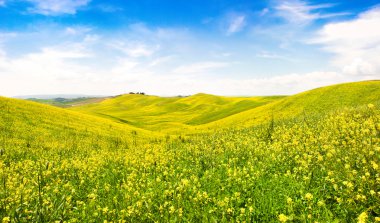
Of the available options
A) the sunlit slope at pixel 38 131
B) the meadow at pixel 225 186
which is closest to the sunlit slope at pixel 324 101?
the sunlit slope at pixel 38 131

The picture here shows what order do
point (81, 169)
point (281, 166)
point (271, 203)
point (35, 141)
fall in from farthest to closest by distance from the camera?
→ point (35, 141) < point (81, 169) < point (281, 166) < point (271, 203)

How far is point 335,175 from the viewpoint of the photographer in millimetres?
7355

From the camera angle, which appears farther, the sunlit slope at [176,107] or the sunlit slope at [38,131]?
the sunlit slope at [176,107]

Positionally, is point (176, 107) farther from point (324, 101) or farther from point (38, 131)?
point (38, 131)

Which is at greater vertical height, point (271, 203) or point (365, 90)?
point (365, 90)

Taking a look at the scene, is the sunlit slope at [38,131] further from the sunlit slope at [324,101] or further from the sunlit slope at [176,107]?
the sunlit slope at [176,107]

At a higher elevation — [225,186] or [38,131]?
[225,186]

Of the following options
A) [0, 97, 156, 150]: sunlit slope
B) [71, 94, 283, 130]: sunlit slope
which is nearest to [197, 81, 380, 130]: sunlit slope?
[0, 97, 156, 150]: sunlit slope

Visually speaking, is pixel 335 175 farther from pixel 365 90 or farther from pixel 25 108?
pixel 365 90

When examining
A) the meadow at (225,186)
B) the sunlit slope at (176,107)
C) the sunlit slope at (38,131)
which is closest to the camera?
the meadow at (225,186)

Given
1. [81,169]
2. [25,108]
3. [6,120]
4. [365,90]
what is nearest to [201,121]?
[365,90]

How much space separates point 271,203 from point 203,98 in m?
132

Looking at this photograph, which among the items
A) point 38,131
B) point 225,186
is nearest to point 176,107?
point 38,131

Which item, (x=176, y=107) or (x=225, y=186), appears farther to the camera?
(x=176, y=107)
